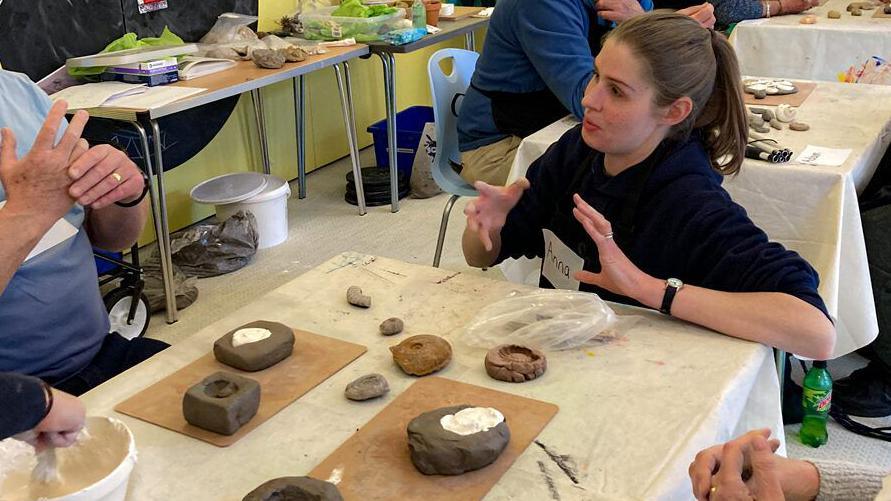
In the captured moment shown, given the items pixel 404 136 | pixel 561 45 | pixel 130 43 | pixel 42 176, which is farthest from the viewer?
pixel 404 136

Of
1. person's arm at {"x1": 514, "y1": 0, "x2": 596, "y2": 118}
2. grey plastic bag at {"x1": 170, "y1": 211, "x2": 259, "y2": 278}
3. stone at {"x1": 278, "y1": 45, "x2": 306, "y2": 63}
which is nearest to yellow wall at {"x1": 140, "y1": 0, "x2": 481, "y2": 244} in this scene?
grey plastic bag at {"x1": 170, "y1": 211, "x2": 259, "y2": 278}

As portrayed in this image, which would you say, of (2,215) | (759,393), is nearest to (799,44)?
(759,393)

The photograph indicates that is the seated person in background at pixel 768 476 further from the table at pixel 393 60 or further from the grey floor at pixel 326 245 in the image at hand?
the table at pixel 393 60

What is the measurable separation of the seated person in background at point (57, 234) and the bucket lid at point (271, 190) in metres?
1.70

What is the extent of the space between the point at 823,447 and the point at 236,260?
2153mm

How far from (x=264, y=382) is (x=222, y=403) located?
0.42 ft

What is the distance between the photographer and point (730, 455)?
1060mm

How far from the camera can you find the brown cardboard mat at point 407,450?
0.98m

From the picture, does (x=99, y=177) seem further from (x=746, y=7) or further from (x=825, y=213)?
(x=746, y=7)

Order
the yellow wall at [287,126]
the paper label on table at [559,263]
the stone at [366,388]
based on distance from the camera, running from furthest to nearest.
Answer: the yellow wall at [287,126] → the paper label on table at [559,263] → the stone at [366,388]

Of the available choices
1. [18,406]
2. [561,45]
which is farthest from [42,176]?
[561,45]

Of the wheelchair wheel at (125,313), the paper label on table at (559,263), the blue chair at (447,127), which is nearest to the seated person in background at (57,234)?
the paper label on table at (559,263)

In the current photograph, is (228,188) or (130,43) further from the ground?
(130,43)

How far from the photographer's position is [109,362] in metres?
1.60
